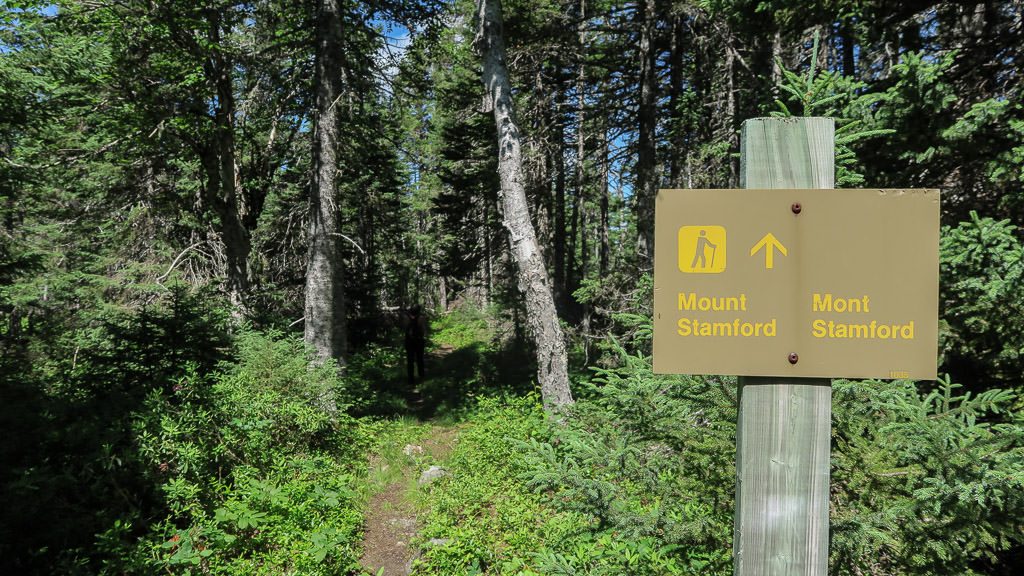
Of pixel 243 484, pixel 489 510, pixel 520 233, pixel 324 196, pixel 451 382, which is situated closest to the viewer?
pixel 243 484

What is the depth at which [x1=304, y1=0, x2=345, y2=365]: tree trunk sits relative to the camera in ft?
29.5

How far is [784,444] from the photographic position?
1671mm

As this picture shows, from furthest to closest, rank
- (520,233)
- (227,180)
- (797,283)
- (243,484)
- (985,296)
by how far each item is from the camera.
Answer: (227,180), (520,233), (243,484), (985,296), (797,283)

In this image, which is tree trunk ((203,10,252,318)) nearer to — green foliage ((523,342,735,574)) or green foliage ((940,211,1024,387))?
green foliage ((523,342,735,574))

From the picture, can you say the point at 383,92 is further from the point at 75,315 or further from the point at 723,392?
the point at 75,315

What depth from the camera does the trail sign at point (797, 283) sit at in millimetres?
1568

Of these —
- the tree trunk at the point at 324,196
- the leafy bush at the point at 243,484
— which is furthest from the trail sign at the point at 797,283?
the tree trunk at the point at 324,196

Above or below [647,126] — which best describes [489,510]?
below

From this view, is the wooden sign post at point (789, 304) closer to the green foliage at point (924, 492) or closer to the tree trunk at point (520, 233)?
the green foliage at point (924, 492)

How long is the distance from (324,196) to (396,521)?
5.87 m

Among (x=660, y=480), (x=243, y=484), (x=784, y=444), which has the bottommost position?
(x=243, y=484)

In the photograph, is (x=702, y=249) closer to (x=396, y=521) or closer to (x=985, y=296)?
(x=985, y=296)

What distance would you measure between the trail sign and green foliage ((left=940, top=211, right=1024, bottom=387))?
339cm

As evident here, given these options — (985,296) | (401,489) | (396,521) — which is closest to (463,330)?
(401,489)
